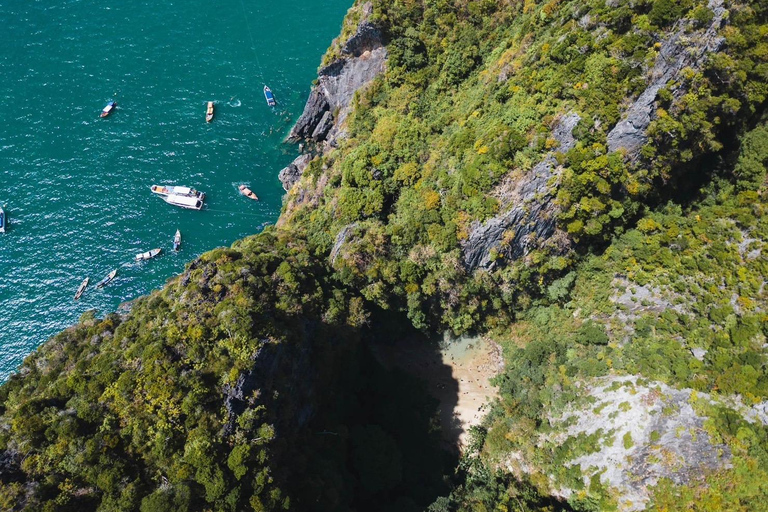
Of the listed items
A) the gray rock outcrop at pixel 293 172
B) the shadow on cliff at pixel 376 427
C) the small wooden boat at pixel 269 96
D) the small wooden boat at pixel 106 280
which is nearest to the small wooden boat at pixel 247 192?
the gray rock outcrop at pixel 293 172

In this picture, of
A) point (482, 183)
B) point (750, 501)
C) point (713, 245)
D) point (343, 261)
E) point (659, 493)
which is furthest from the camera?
point (343, 261)

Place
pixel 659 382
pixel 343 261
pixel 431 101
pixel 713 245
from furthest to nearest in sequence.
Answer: pixel 431 101 < pixel 343 261 < pixel 713 245 < pixel 659 382

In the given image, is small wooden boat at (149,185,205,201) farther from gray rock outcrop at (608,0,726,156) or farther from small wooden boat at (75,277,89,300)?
gray rock outcrop at (608,0,726,156)

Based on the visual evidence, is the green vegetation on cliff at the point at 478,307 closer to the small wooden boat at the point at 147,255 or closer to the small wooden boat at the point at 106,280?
the small wooden boat at the point at 147,255

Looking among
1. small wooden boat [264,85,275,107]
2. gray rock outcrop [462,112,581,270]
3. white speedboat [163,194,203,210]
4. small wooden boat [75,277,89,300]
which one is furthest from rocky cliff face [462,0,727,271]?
small wooden boat [75,277,89,300]

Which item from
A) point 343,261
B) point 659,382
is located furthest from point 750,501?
point 343,261

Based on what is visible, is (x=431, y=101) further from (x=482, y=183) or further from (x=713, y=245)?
(x=713, y=245)
